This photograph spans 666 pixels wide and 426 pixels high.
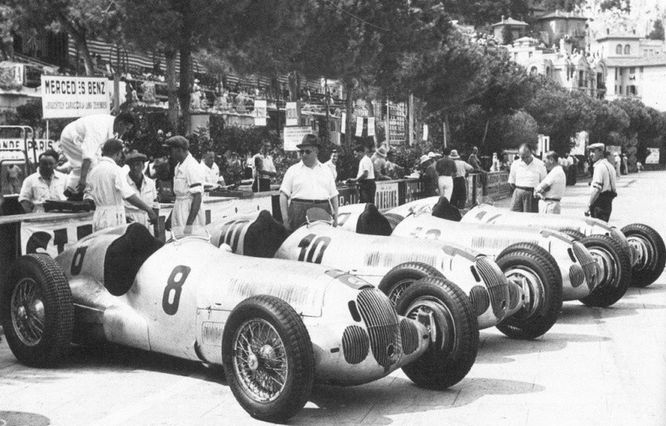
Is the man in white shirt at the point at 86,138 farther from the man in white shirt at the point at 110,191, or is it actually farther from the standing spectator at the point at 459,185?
the standing spectator at the point at 459,185

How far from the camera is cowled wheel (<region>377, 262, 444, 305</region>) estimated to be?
862 cm

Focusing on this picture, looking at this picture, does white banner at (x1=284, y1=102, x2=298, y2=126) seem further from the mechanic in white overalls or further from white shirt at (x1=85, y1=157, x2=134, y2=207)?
white shirt at (x1=85, y1=157, x2=134, y2=207)

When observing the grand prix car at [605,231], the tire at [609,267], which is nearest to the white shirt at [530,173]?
the grand prix car at [605,231]

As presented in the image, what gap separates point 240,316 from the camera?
6789 millimetres

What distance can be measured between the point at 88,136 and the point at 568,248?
17.8 ft

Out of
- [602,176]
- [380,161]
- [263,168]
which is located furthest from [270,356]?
[263,168]

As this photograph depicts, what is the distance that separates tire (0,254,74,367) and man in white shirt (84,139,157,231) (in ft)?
5.97

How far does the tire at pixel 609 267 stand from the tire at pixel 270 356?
5941mm

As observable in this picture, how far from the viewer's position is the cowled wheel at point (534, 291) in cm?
A: 956

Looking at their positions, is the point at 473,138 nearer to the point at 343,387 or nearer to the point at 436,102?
the point at 436,102

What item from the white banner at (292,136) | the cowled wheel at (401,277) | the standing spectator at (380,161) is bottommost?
the cowled wheel at (401,277)

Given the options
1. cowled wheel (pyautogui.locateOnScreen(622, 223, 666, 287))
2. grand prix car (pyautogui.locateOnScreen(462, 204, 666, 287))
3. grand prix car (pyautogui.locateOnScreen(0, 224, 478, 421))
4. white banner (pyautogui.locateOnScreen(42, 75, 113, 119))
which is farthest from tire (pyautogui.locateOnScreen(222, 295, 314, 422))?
cowled wheel (pyautogui.locateOnScreen(622, 223, 666, 287))

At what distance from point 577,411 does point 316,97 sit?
4298 cm

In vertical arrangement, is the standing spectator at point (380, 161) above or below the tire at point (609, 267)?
above
